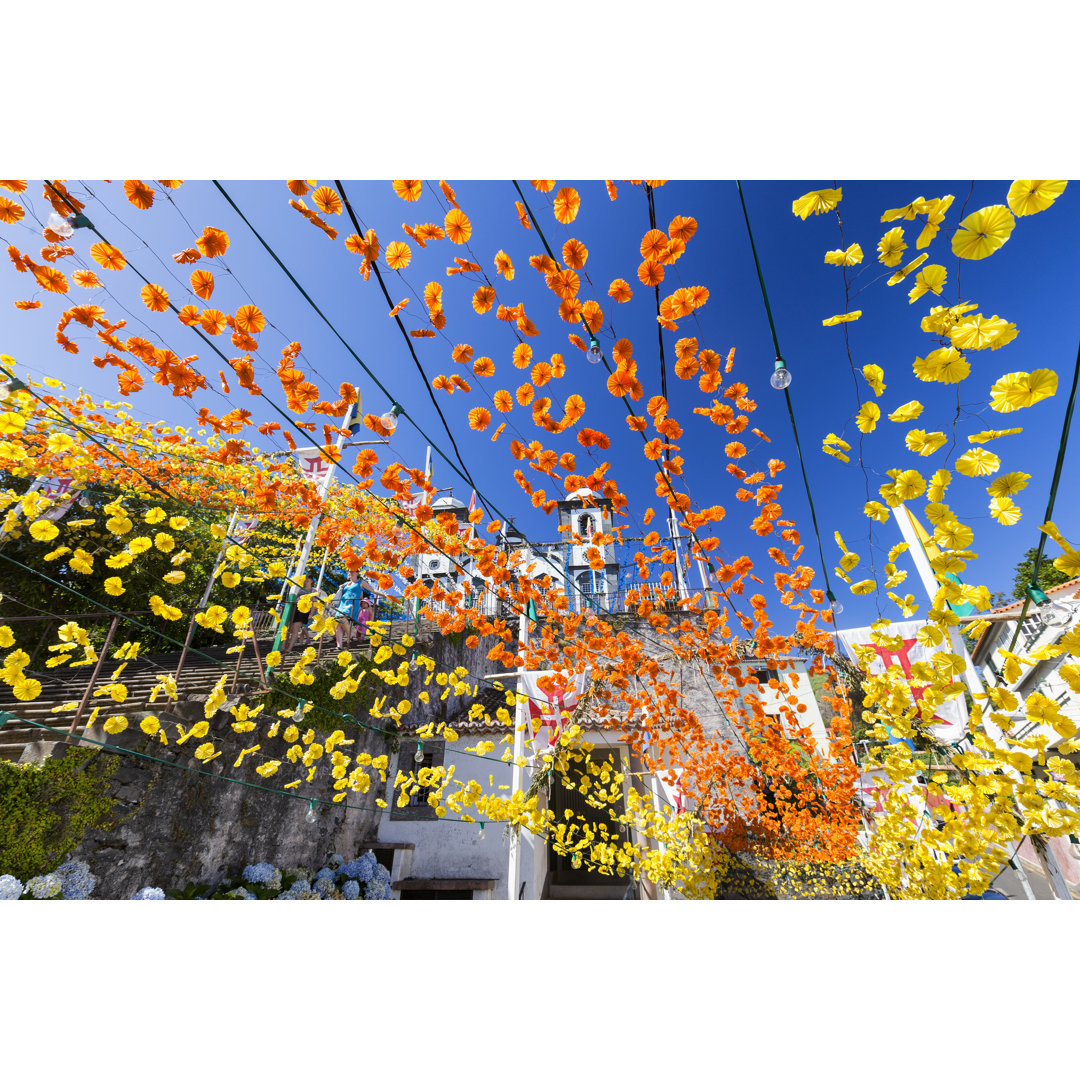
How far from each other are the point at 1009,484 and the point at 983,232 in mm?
A: 1135

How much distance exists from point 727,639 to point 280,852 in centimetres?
1093

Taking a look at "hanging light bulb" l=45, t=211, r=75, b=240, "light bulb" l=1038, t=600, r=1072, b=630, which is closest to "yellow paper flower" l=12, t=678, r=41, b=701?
"hanging light bulb" l=45, t=211, r=75, b=240

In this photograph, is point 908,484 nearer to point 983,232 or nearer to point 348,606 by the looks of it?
point 983,232

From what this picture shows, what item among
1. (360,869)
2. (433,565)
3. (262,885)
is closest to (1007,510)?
(262,885)

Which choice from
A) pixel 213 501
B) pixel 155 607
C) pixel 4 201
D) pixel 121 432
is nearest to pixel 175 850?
pixel 155 607

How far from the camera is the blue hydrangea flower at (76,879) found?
175 inches

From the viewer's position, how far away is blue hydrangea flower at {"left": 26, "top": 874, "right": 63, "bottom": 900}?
13.7ft

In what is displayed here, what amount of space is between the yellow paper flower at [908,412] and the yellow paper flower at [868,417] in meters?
0.12

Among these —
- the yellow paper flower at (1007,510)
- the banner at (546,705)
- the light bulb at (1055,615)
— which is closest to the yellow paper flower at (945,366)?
the yellow paper flower at (1007,510)

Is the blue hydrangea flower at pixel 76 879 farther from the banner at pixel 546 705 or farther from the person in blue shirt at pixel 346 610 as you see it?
the banner at pixel 546 705

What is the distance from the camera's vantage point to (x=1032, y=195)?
171 centimetres

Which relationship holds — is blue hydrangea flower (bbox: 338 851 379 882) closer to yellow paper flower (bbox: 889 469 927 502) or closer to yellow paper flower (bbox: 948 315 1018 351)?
yellow paper flower (bbox: 889 469 927 502)

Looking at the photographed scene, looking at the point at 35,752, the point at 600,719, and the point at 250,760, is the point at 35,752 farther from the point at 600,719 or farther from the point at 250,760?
the point at 600,719

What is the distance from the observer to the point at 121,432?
9898 mm
